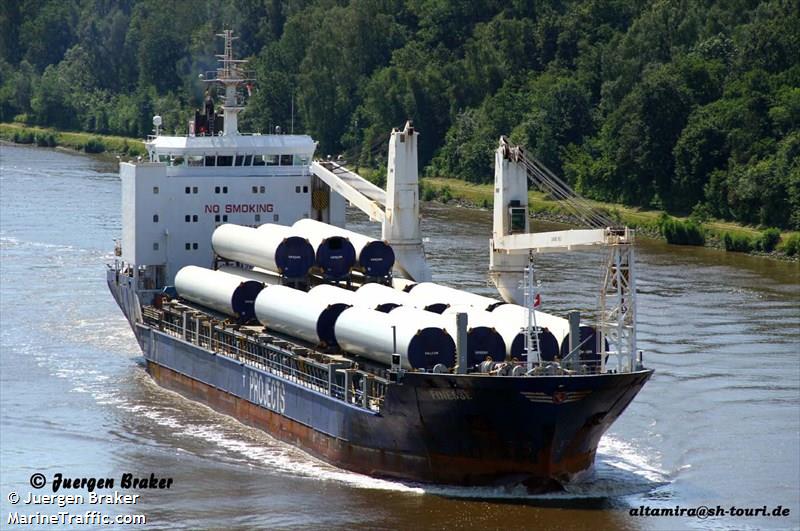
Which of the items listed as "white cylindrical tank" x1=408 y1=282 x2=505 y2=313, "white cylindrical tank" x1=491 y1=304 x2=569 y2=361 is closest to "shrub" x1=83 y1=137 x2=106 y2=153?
"white cylindrical tank" x1=408 y1=282 x2=505 y2=313

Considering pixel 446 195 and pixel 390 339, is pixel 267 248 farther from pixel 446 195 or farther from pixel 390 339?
pixel 446 195

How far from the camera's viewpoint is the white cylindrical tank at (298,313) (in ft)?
118

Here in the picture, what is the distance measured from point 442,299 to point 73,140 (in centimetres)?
8186

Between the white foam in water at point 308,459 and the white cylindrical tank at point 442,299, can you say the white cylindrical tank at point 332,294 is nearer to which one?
the white cylindrical tank at point 442,299

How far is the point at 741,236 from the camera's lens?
210 ft

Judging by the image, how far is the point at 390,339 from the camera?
33.1 m

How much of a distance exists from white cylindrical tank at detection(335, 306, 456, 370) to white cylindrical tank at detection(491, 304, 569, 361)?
1.26m

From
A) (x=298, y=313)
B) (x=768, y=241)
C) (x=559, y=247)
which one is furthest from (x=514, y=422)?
(x=768, y=241)

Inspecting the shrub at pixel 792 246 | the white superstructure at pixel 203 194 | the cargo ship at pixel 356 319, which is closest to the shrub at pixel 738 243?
the shrub at pixel 792 246

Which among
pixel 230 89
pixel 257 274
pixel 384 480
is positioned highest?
pixel 230 89

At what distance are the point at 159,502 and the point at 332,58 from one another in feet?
229

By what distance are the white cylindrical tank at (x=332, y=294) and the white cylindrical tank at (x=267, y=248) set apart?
1503 millimetres

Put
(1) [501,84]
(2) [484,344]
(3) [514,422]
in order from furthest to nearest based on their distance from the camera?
(1) [501,84] < (2) [484,344] < (3) [514,422]

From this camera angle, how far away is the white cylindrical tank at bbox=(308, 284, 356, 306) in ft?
120
